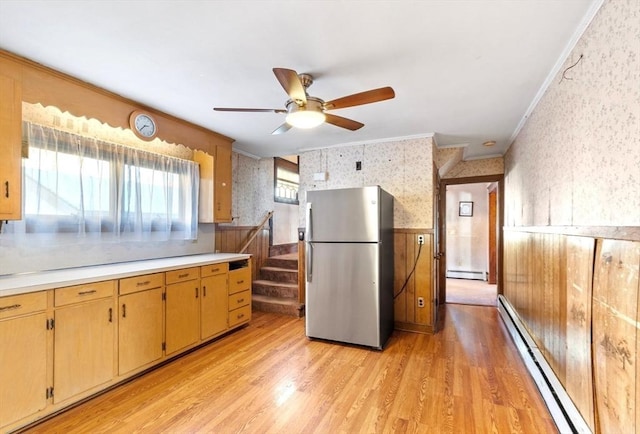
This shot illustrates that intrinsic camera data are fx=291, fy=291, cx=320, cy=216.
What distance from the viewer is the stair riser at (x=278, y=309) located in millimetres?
4109

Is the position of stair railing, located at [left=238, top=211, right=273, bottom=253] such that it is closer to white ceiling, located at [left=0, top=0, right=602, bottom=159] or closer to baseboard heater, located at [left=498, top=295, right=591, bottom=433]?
white ceiling, located at [left=0, top=0, right=602, bottom=159]

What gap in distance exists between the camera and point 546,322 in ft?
7.36

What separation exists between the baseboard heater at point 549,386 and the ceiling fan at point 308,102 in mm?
2155

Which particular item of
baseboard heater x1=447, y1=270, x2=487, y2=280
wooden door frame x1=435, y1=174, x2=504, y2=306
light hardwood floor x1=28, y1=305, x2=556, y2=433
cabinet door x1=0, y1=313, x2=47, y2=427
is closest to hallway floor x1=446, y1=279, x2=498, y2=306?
baseboard heater x1=447, y1=270, x2=487, y2=280

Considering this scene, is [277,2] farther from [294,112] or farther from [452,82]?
[452,82]

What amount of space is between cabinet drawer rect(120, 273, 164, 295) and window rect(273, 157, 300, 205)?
302 centimetres

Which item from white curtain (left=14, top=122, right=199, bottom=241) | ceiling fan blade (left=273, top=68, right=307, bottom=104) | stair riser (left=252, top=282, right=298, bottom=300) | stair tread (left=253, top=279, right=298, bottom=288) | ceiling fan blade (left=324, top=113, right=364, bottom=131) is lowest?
stair riser (left=252, top=282, right=298, bottom=300)

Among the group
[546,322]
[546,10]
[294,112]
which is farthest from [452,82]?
[546,322]

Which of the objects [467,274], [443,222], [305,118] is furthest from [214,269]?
[467,274]

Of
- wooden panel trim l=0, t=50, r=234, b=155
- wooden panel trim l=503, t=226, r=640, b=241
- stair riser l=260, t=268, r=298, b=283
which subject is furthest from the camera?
stair riser l=260, t=268, r=298, b=283

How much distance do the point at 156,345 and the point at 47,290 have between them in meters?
0.99

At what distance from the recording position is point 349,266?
314cm

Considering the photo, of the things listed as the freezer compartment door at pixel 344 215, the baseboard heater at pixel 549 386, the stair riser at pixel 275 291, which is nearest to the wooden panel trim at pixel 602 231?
the baseboard heater at pixel 549 386

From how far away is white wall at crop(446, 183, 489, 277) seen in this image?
6666 millimetres
